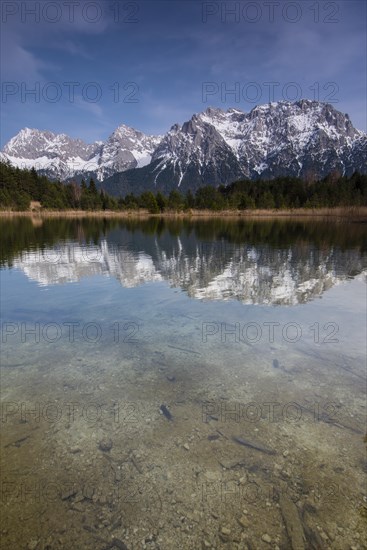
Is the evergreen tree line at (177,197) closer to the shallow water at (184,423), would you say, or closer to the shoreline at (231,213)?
the shoreline at (231,213)

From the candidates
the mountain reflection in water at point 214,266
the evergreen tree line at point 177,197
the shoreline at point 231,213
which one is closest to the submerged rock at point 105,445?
the mountain reflection in water at point 214,266

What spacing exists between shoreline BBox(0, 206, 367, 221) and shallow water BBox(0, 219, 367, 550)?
113 metres

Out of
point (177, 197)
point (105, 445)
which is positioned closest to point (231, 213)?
point (177, 197)

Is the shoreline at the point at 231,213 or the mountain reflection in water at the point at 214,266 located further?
the shoreline at the point at 231,213

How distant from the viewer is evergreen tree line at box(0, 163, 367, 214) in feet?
472

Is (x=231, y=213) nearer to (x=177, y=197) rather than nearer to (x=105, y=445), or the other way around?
(x=177, y=197)

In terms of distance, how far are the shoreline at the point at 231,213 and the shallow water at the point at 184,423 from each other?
113 metres

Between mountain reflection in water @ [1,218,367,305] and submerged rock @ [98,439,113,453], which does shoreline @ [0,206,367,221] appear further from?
submerged rock @ [98,439,113,453]

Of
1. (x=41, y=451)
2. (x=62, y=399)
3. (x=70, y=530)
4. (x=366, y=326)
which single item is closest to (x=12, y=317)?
(x=62, y=399)

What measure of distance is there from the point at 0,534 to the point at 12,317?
1215cm

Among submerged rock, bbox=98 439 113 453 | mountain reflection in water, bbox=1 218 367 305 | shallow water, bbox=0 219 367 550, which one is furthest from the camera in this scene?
mountain reflection in water, bbox=1 218 367 305

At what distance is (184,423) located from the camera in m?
7.82

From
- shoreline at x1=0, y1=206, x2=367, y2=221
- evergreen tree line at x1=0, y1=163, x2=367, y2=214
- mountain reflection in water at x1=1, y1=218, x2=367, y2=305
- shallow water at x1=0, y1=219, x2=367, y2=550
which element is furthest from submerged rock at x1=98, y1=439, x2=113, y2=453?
evergreen tree line at x1=0, y1=163, x2=367, y2=214

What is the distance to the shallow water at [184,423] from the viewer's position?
533cm
